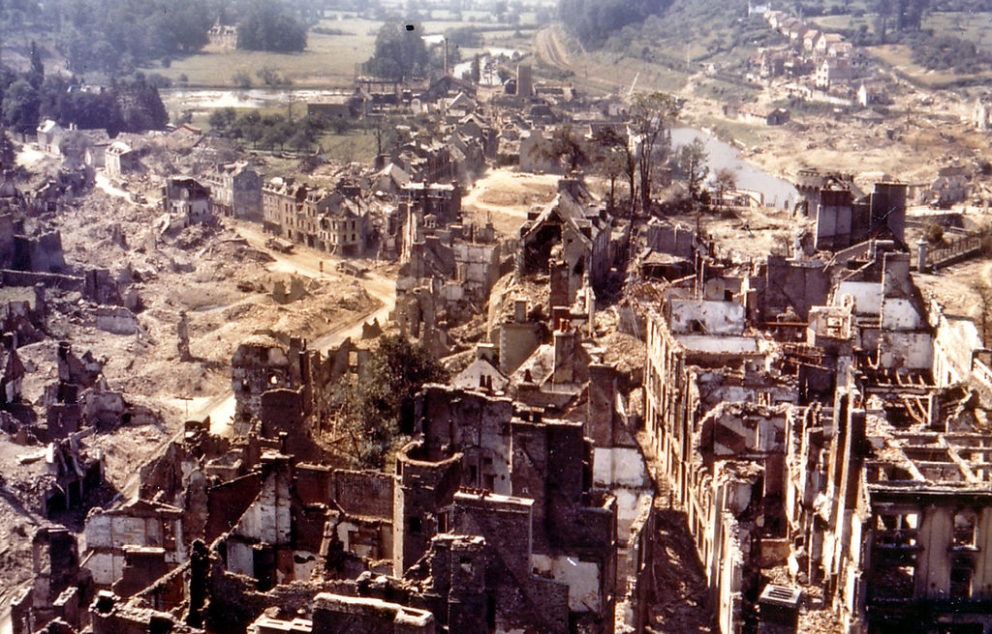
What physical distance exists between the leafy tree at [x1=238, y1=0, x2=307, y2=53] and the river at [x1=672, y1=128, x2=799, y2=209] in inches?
1737

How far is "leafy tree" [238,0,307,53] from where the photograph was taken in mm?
129750

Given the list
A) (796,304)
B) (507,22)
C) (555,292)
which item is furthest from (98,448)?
(507,22)

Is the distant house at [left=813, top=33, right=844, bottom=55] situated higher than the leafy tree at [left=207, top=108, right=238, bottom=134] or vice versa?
the distant house at [left=813, top=33, right=844, bottom=55]

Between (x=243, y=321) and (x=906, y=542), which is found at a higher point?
(x=906, y=542)

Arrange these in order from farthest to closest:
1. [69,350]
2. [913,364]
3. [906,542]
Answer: [69,350] → [913,364] → [906,542]

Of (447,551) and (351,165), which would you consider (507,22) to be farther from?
(447,551)

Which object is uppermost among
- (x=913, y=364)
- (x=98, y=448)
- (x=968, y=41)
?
(x=968, y=41)

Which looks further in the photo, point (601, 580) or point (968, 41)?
point (968, 41)

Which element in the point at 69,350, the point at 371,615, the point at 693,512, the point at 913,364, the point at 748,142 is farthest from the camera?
the point at 748,142

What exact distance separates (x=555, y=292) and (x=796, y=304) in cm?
Answer: 831

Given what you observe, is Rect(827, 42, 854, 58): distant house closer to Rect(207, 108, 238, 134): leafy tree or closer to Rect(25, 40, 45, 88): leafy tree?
Rect(207, 108, 238, 134): leafy tree

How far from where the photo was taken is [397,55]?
129875 millimetres

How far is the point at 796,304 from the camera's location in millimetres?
37906

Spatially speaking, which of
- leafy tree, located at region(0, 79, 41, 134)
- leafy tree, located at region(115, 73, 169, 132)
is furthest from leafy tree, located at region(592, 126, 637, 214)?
leafy tree, located at region(0, 79, 41, 134)
